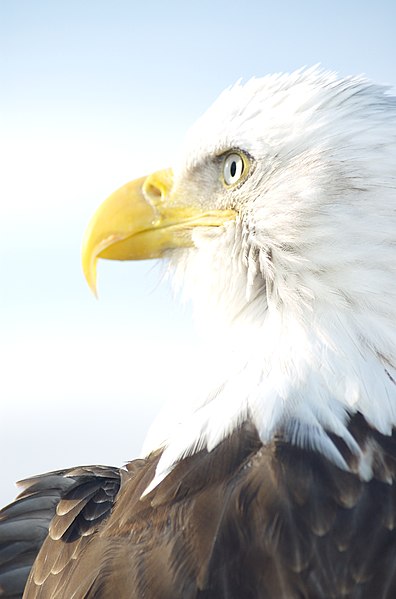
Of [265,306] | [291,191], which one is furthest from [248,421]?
[291,191]

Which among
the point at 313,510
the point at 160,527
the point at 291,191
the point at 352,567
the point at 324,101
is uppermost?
the point at 324,101

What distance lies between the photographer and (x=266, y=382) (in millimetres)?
2227

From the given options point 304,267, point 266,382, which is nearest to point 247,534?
point 266,382

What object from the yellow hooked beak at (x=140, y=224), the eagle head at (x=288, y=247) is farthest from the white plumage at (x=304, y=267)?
the yellow hooked beak at (x=140, y=224)

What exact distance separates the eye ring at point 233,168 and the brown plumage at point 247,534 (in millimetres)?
820

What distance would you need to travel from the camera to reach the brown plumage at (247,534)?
1.90 meters

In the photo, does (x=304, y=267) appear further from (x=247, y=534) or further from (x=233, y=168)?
(x=247, y=534)

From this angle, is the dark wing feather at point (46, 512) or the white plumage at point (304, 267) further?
the dark wing feather at point (46, 512)

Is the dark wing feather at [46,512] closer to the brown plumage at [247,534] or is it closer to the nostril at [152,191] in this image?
the brown plumage at [247,534]

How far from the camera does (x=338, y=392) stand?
85.1 inches

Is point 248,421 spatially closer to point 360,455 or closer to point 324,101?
point 360,455

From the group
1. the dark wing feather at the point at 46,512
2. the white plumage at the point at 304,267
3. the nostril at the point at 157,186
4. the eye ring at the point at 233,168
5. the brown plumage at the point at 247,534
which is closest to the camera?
the brown plumage at the point at 247,534

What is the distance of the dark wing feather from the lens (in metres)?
2.36

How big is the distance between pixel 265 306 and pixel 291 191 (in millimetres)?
326
